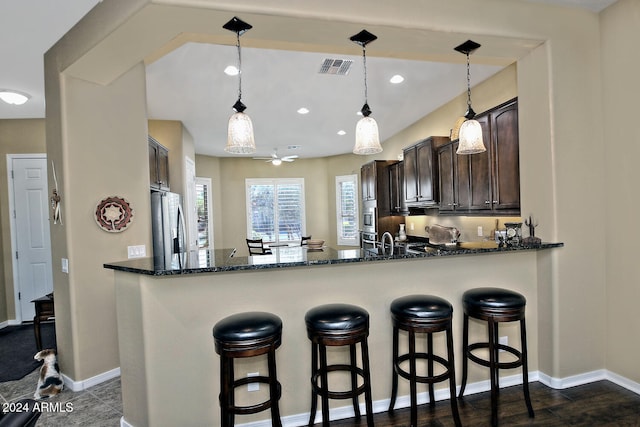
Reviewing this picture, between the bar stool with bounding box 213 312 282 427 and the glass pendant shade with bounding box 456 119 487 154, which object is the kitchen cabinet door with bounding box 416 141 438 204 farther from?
the bar stool with bounding box 213 312 282 427

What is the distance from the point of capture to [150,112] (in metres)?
4.59

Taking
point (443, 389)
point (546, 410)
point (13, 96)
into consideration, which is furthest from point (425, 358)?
point (13, 96)

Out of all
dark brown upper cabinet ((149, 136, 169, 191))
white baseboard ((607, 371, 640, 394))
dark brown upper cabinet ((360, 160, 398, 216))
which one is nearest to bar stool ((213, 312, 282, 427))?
dark brown upper cabinet ((149, 136, 169, 191))

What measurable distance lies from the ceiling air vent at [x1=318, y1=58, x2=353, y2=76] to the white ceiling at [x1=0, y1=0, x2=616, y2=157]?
0.25 ft

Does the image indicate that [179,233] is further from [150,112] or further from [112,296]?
[150,112]

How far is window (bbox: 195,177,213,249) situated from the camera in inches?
284

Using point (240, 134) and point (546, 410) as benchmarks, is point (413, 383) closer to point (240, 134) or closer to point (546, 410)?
point (546, 410)

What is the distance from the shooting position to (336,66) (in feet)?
11.1

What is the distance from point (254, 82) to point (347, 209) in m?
4.96

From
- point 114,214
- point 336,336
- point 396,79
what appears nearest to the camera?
point 336,336

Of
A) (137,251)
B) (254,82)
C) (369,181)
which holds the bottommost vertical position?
(137,251)

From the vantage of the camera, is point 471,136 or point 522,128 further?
point 522,128

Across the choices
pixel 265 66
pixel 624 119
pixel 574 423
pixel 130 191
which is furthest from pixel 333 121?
pixel 574 423

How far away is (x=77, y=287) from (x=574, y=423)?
385cm
